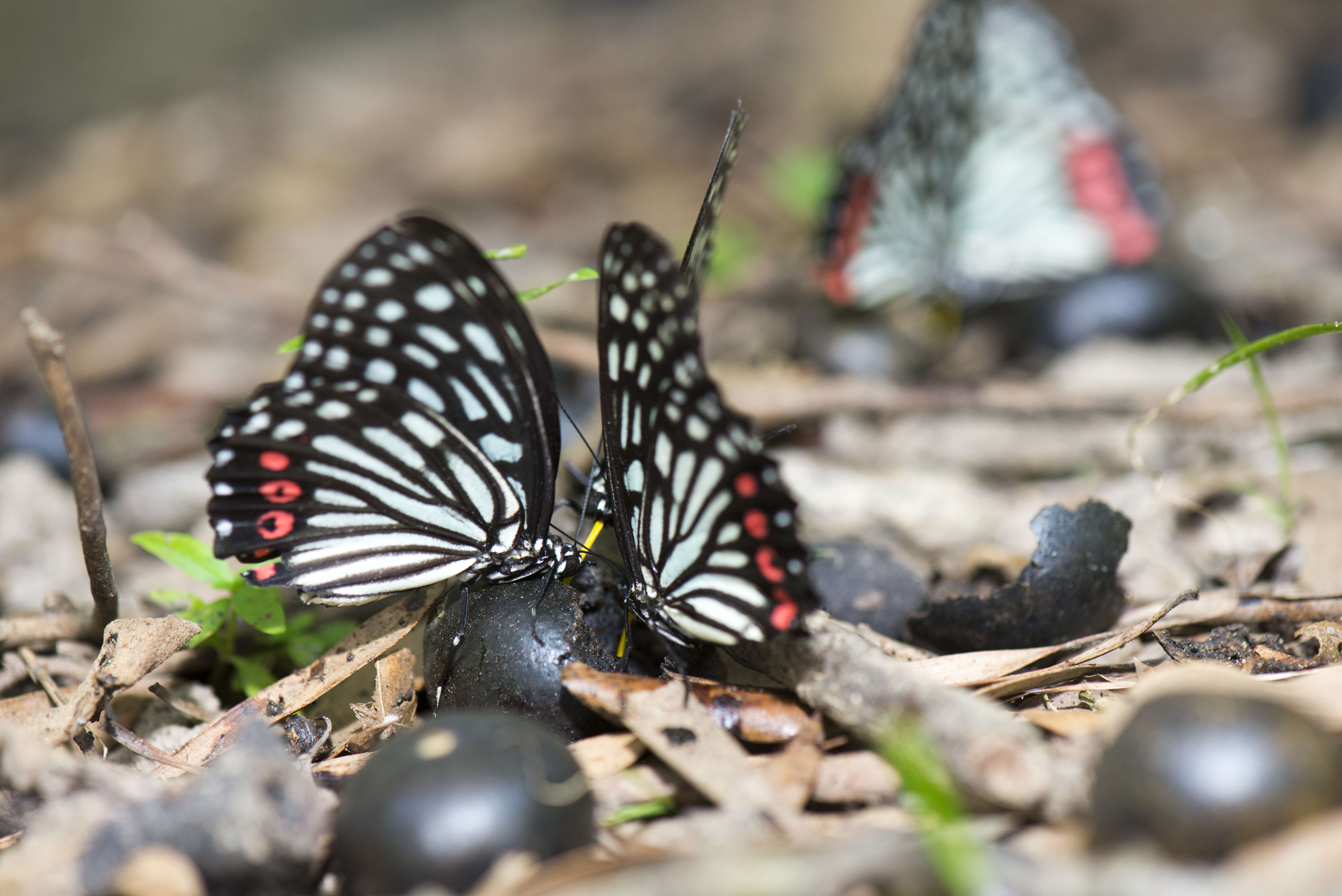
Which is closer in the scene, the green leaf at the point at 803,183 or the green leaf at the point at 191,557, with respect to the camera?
the green leaf at the point at 191,557

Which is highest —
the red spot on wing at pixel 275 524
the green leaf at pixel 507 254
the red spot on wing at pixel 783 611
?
the green leaf at pixel 507 254

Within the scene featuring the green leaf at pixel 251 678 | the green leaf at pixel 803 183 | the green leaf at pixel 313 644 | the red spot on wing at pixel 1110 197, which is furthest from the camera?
the green leaf at pixel 803 183

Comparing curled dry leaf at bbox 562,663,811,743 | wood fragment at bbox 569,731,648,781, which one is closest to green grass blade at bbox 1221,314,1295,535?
curled dry leaf at bbox 562,663,811,743

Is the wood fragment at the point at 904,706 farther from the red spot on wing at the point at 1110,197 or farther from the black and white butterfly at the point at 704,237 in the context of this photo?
the red spot on wing at the point at 1110,197

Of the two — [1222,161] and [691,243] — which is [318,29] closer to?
[1222,161]

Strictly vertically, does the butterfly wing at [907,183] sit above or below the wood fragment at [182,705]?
above

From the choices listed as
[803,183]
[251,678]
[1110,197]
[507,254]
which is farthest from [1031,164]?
[251,678]

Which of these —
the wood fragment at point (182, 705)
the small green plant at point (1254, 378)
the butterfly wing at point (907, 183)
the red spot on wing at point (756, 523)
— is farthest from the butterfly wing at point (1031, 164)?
the wood fragment at point (182, 705)

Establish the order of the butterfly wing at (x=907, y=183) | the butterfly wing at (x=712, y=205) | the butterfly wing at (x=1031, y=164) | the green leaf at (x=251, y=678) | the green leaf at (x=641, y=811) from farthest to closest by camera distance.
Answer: the butterfly wing at (x=1031, y=164) < the butterfly wing at (x=907, y=183) < the green leaf at (x=251, y=678) < the butterfly wing at (x=712, y=205) < the green leaf at (x=641, y=811)
